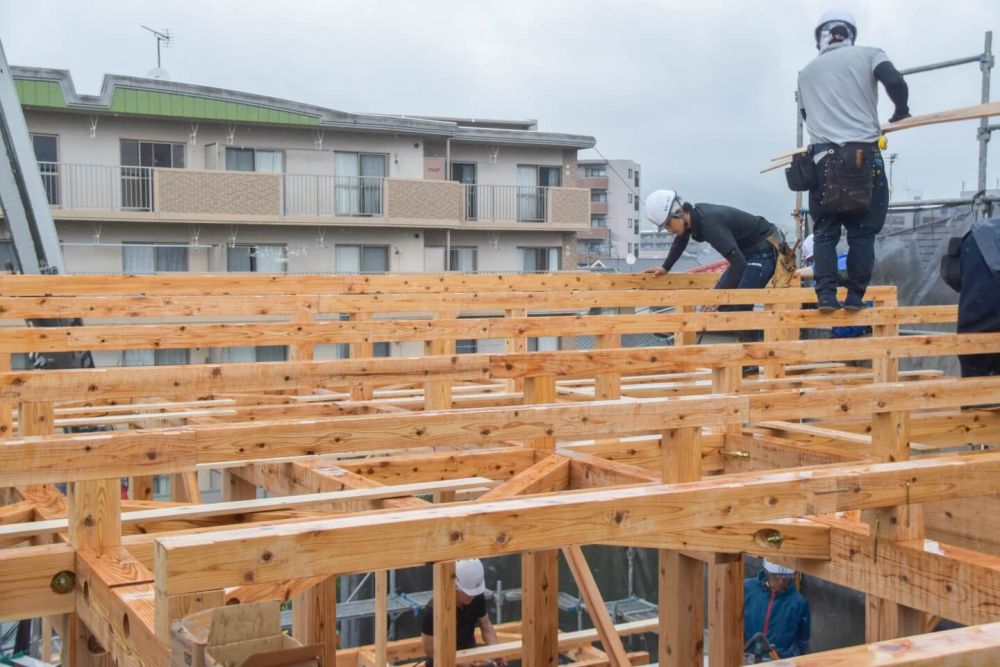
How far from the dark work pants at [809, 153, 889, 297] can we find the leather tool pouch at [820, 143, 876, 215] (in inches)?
5.6

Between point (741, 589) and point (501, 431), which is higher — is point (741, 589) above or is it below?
below

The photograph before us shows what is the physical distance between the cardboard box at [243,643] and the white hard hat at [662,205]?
789 cm

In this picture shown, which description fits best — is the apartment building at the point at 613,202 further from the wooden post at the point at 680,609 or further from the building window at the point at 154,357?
the wooden post at the point at 680,609

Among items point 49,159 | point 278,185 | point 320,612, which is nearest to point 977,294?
point 320,612

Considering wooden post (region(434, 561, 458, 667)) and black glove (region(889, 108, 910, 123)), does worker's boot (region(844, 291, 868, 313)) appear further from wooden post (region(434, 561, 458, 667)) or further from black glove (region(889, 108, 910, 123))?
wooden post (region(434, 561, 458, 667))

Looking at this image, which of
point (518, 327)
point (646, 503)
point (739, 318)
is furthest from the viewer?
point (739, 318)

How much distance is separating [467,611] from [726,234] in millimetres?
3961

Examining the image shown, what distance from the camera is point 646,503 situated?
9.80ft

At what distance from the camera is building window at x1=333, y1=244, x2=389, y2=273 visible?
30.0 meters

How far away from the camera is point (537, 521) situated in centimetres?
282

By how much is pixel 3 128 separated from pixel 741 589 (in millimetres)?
8046

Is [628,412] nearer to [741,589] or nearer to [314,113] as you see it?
[741,589]

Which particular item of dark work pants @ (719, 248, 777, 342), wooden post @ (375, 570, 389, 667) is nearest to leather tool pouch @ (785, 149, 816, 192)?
dark work pants @ (719, 248, 777, 342)

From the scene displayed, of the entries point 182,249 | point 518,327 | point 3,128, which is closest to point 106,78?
point 182,249
